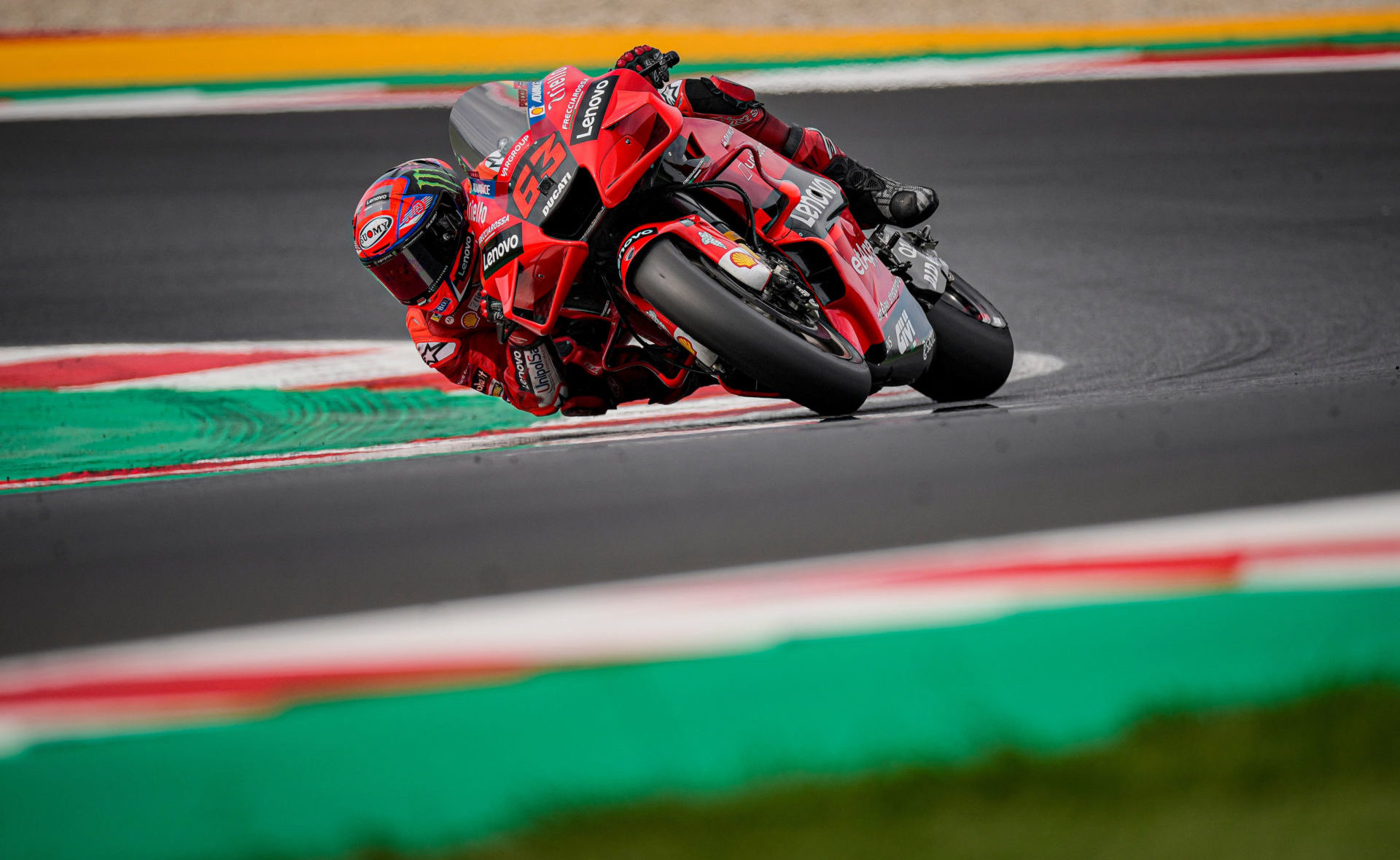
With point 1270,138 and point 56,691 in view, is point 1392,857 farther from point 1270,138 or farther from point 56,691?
point 1270,138

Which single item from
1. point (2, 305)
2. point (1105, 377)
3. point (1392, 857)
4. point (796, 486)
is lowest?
point (2, 305)

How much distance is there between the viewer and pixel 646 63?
4.02m

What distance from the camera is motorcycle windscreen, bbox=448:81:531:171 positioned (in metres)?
4.29

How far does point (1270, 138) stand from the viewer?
7.71m

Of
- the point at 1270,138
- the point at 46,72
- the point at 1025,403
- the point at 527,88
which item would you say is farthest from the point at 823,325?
the point at 46,72

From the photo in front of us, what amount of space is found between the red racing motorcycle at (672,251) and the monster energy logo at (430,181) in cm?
10

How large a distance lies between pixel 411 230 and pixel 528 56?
5.88 m

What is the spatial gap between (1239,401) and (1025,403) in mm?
867

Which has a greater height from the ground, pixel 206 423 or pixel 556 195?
pixel 556 195

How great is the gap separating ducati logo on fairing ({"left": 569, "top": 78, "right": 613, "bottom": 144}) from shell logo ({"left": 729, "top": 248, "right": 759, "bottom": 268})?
0.53 metres

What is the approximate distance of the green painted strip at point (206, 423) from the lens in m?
5.33

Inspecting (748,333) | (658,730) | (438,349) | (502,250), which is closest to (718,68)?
(438,349)

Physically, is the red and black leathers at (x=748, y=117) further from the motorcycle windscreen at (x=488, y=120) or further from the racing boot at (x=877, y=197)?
the motorcycle windscreen at (x=488, y=120)

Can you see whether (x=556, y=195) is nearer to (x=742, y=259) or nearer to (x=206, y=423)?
(x=742, y=259)
